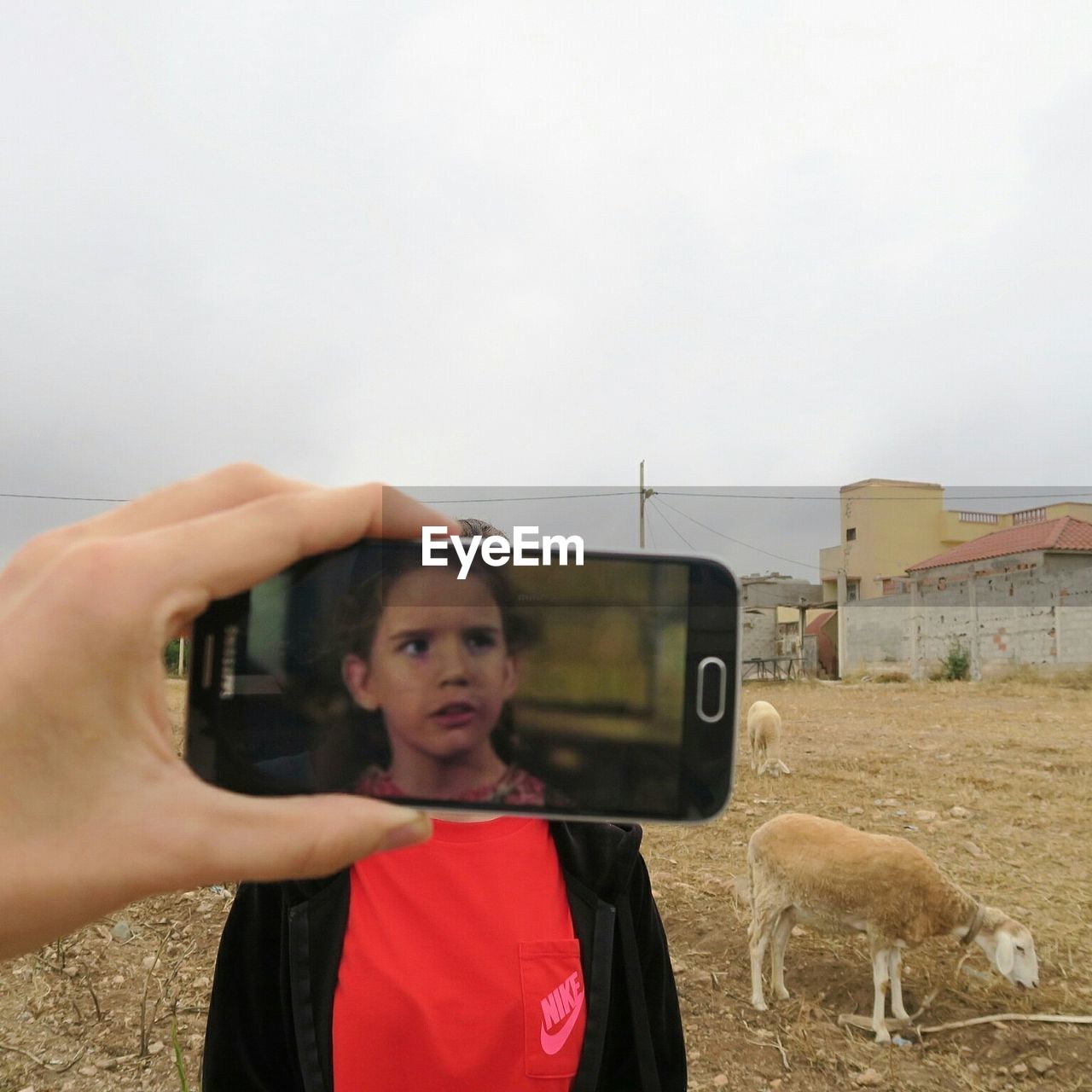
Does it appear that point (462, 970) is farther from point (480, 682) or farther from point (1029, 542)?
point (1029, 542)

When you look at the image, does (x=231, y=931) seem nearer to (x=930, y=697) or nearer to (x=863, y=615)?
(x=930, y=697)

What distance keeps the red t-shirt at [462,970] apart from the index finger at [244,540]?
110 cm

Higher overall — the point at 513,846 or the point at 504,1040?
the point at 513,846

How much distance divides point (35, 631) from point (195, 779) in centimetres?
24

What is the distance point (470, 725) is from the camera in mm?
1273

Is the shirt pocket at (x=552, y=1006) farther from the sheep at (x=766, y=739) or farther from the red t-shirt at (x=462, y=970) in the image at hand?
the sheep at (x=766, y=739)

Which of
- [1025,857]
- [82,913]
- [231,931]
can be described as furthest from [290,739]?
[1025,857]

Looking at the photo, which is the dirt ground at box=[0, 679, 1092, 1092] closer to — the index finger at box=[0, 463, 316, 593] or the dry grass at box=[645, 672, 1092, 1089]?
the dry grass at box=[645, 672, 1092, 1089]

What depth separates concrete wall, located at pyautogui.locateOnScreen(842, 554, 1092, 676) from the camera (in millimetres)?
20906

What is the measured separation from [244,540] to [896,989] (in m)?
4.13

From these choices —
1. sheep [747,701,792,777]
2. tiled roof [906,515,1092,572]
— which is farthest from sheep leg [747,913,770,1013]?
tiled roof [906,515,1092,572]

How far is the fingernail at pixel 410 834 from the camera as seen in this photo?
1.05 metres

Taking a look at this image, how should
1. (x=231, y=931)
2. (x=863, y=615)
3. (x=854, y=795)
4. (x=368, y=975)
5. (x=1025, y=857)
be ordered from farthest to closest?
(x=863, y=615) → (x=854, y=795) → (x=1025, y=857) → (x=231, y=931) → (x=368, y=975)

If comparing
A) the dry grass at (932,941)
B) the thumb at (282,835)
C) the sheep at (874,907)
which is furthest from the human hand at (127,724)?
the sheep at (874,907)
